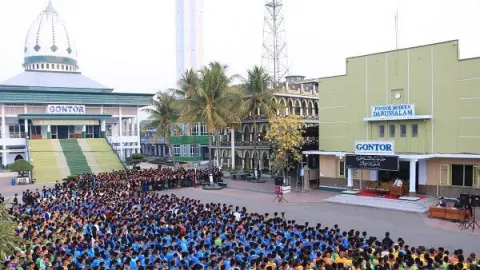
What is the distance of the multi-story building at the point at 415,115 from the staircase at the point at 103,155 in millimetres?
22539

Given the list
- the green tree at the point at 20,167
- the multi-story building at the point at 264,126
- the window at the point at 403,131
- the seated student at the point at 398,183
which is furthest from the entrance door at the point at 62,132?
the seated student at the point at 398,183

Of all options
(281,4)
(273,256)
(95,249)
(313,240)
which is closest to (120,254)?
(95,249)

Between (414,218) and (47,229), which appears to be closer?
(47,229)

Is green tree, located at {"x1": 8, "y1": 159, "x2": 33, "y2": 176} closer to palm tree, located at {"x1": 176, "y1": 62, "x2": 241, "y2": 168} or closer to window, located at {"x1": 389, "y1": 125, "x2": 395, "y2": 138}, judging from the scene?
palm tree, located at {"x1": 176, "y1": 62, "x2": 241, "y2": 168}

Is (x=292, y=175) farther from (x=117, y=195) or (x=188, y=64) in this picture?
(x=188, y=64)

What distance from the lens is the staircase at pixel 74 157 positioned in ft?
124

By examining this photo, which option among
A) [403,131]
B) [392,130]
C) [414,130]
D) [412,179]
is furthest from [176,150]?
[412,179]

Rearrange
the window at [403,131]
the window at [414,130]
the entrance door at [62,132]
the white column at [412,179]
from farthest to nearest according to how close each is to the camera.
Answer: the entrance door at [62,132] < the window at [403,131] < the window at [414,130] < the white column at [412,179]

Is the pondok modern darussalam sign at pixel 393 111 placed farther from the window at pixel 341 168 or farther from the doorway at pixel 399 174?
the window at pixel 341 168

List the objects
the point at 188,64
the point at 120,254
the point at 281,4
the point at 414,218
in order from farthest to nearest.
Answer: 1. the point at 188,64
2. the point at 281,4
3. the point at 414,218
4. the point at 120,254

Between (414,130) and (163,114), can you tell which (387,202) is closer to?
(414,130)

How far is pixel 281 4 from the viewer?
42.6 m

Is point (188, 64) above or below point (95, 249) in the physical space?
above

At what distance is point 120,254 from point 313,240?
5620 millimetres
